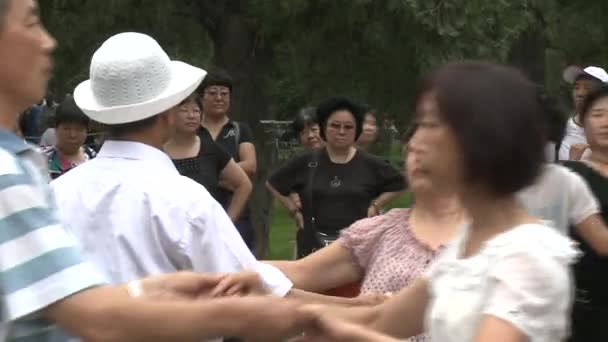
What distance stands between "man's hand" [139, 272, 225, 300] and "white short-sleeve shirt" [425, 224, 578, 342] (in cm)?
56

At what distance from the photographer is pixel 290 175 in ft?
31.2

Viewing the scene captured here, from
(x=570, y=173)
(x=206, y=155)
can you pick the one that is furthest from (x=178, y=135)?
(x=570, y=173)

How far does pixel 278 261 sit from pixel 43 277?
7.40 ft

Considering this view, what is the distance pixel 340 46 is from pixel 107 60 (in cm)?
977

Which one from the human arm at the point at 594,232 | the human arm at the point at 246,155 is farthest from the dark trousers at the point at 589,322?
the human arm at the point at 246,155

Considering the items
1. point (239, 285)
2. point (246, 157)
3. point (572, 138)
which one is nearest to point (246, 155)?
point (246, 157)

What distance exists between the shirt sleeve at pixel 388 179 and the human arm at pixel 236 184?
38.6 inches

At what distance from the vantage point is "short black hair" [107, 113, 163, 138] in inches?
168

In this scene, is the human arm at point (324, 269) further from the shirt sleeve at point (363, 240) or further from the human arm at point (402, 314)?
the human arm at point (402, 314)

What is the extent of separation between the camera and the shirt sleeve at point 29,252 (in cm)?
231

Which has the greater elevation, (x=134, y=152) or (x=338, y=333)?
(x=134, y=152)

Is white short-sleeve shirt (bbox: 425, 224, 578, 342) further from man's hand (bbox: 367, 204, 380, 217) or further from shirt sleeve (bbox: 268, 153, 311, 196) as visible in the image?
shirt sleeve (bbox: 268, 153, 311, 196)

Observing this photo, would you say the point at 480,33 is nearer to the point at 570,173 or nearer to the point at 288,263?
the point at 570,173

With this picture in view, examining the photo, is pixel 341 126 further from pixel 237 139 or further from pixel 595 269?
Result: pixel 595 269
